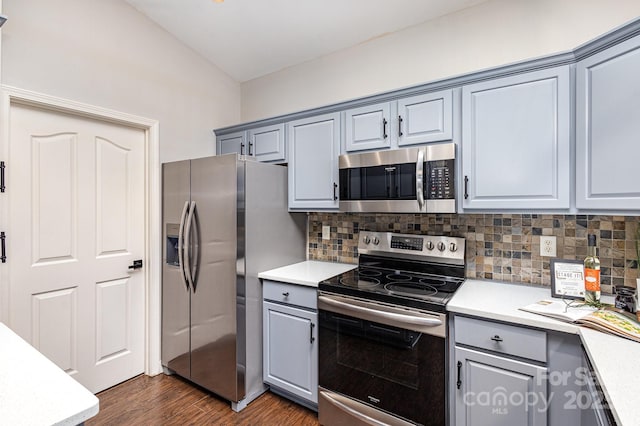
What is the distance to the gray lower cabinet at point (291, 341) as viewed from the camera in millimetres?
2057

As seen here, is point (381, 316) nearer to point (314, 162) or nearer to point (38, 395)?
point (314, 162)

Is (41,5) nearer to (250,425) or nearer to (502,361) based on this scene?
(250,425)

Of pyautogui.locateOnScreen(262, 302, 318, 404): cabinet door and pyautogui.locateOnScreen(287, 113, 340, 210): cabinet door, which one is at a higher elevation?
pyautogui.locateOnScreen(287, 113, 340, 210): cabinet door

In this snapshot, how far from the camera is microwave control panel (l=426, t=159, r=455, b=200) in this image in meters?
1.83

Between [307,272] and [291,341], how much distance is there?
485 millimetres

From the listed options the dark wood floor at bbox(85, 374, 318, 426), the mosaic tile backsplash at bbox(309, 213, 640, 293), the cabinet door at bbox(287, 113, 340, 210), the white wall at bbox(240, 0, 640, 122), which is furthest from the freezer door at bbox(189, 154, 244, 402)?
the white wall at bbox(240, 0, 640, 122)

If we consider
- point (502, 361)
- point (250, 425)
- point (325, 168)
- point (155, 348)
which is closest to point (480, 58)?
point (325, 168)

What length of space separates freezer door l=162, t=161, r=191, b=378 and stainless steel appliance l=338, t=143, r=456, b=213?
1.24 meters

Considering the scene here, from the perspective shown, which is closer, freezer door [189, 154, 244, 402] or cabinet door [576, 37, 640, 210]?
cabinet door [576, 37, 640, 210]

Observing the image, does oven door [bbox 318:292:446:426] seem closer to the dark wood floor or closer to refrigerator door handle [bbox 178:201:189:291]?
the dark wood floor

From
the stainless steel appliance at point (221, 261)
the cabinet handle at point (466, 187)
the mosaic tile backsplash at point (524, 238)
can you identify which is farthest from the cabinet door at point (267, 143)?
the cabinet handle at point (466, 187)

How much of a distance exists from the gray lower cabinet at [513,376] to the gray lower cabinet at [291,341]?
87 centimetres

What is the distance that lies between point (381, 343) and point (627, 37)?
1778 millimetres

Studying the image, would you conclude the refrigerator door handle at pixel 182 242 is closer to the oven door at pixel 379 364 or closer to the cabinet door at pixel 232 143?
the cabinet door at pixel 232 143
